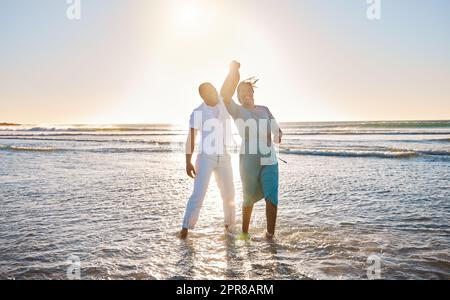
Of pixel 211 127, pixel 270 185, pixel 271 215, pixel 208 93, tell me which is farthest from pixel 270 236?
pixel 208 93

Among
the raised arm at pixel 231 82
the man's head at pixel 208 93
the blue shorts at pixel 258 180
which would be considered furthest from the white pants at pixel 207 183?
the raised arm at pixel 231 82

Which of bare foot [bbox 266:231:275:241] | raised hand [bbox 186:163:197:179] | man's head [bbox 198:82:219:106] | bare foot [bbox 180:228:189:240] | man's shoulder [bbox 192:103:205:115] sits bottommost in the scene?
bare foot [bbox 266:231:275:241]

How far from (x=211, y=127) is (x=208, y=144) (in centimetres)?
23

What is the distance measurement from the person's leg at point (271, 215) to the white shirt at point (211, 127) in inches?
36.8

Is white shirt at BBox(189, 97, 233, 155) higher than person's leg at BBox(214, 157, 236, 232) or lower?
higher

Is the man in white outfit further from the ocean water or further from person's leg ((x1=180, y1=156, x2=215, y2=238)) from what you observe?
the ocean water

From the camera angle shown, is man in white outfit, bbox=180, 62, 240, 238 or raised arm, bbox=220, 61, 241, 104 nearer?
raised arm, bbox=220, 61, 241, 104

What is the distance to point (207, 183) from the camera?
4871 mm

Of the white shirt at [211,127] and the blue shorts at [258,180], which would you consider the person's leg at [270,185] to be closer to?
the blue shorts at [258,180]

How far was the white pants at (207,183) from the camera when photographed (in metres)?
4.77

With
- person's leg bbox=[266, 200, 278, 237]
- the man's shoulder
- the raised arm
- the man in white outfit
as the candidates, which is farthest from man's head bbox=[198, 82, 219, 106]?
person's leg bbox=[266, 200, 278, 237]

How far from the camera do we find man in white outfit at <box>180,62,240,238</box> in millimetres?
4719

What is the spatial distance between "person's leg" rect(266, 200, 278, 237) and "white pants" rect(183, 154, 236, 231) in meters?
0.52
